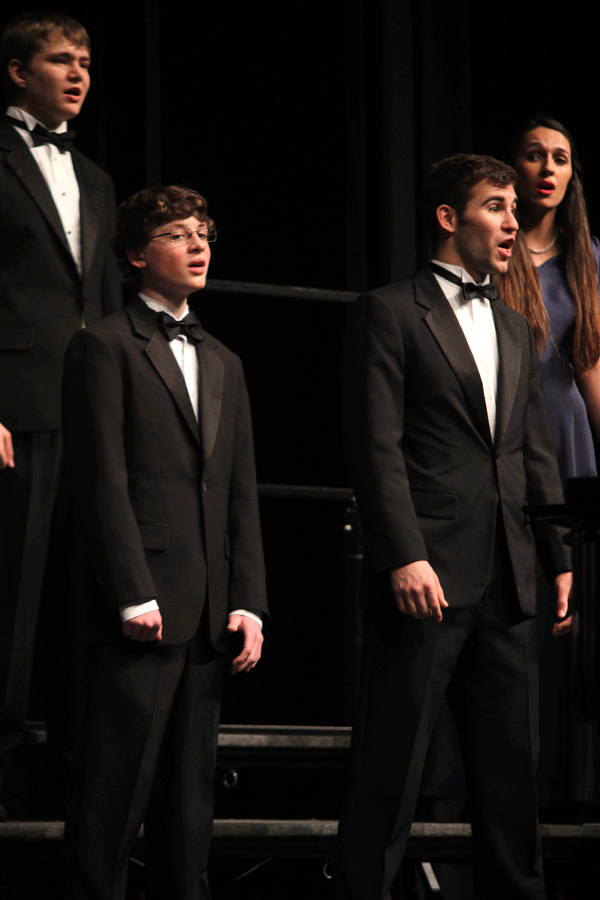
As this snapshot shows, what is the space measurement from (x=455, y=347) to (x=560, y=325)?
62cm

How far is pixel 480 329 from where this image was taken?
2.40 m

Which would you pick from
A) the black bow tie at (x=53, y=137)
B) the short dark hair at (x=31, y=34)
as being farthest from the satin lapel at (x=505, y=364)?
the short dark hair at (x=31, y=34)

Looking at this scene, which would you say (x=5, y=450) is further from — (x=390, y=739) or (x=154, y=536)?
(x=390, y=739)

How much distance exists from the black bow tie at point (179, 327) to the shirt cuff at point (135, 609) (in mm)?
522

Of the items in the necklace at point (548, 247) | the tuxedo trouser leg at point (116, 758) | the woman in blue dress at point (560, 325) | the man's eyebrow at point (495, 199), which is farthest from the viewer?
the necklace at point (548, 247)

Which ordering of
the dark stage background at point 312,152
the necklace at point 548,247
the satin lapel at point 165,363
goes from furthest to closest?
the dark stage background at point 312,152, the necklace at point 548,247, the satin lapel at point 165,363

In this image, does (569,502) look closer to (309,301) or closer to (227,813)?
(227,813)

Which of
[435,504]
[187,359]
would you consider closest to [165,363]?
[187,359]

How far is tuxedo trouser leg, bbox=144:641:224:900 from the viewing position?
2.08 meters

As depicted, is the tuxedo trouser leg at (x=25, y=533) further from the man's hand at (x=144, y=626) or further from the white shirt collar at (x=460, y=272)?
the white shirt collar at (x=460, y=272)

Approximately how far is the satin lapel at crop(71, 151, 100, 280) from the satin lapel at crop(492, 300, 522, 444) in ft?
2.92

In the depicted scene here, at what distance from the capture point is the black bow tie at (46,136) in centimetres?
269

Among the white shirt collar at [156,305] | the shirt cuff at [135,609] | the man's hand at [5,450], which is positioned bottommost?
the shirt cuff at [135,609]

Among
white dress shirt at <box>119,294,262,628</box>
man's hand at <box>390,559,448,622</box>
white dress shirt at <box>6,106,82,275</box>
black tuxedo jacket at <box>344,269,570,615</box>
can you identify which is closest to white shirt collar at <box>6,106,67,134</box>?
white dress shirt at <box>6,106,82,275</box>
